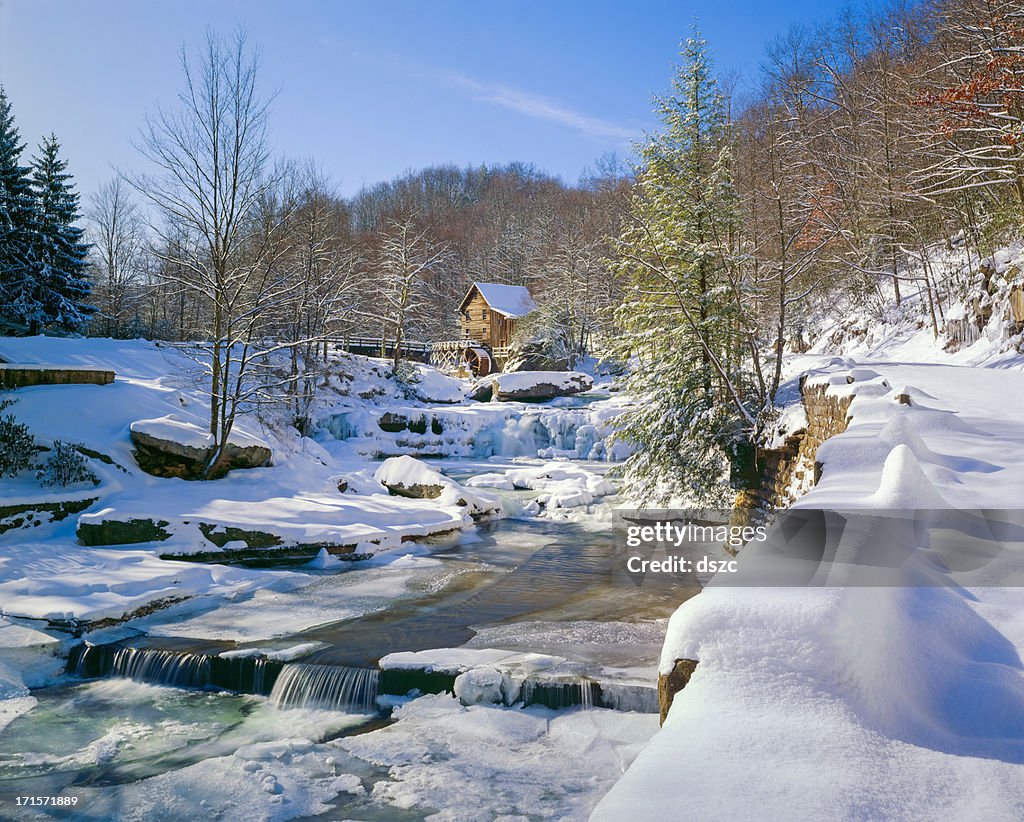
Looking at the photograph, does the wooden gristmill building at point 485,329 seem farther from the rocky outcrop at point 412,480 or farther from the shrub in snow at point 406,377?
the rocky outcrop at point 412,480

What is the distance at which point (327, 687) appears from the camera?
20.6ft

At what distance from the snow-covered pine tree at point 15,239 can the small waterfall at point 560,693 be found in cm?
2412

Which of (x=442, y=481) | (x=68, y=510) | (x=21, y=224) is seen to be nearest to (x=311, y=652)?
(x=68, y=510)

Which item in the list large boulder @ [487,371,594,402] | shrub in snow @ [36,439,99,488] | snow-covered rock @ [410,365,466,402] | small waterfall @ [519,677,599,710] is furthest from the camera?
snow-covered rock @ [410,365,466,402]

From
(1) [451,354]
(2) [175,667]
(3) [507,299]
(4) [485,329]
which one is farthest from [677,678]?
(3) [507,299]

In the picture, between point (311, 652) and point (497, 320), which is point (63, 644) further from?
point (497, 320)

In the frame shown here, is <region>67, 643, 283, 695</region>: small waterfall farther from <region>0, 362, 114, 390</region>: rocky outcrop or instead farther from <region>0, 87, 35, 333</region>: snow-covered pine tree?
<region>0, 87, 35, 333</region>: snow-covered pine tree

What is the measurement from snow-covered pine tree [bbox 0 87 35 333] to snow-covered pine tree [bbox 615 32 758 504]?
21.6 m

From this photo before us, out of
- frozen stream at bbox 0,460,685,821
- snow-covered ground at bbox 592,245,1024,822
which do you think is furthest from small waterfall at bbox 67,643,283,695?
snow-covered ground at bbox 592,245,1024,822

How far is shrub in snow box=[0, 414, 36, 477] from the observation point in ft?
35.1

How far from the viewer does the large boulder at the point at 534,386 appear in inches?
1168

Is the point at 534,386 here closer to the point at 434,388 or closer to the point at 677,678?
the point at 434,388

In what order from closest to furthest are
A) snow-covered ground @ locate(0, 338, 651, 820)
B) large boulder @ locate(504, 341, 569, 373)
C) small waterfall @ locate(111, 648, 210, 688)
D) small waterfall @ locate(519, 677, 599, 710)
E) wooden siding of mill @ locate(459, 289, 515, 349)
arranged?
1. snow-covered ground @ locate(0, 338, 651, 820)
2. small waterfall @ locate(519, 677, 599, 710)
3. small waterfall @ locate(111, 648, 210, 688)
4. large boulder @ locate(504, 341, 569, 373)
5. wooden siding of mill @ locate(459, 289, 515, 349)

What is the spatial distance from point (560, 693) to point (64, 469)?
9786mm
